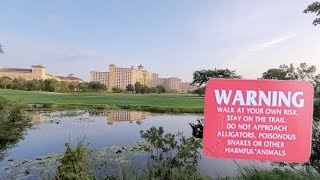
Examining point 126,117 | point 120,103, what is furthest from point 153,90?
point 126,117

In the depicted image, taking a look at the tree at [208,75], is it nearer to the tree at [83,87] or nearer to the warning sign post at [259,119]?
the warning sign post at [259,119]

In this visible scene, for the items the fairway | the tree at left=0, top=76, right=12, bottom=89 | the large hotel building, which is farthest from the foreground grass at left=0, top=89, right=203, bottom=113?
the large hotel building

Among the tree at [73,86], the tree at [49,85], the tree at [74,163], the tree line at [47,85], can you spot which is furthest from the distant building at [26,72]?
the tree at [74,163]

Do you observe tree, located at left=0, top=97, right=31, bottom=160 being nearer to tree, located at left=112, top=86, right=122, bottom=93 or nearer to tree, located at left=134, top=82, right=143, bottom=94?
tree, located at left=134, top=82, right=143, bottom=94

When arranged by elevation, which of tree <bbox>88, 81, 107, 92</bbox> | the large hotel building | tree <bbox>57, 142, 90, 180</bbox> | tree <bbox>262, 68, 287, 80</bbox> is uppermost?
the large hotel building

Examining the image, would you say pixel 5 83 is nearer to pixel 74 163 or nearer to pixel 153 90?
pixel 153 90

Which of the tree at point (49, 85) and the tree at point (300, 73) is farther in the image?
the tree at point (49, 85)

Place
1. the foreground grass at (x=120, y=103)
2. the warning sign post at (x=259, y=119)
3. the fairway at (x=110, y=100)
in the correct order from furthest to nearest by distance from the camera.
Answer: the fairway at (x=110, y=100) → the foreground grass at (x=120, y=103) → the warning sign post at (x=259, y=119)

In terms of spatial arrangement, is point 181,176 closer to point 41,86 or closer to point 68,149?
point 68,149

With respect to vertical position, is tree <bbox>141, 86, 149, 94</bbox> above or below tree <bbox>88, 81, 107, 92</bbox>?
below

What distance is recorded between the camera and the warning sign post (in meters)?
2.63

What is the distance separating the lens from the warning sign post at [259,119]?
8.64 feet

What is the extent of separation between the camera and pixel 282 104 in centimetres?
267

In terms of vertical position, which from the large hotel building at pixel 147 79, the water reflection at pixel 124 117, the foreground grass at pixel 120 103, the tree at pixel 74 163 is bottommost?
the water reflection at pixel 124 117
